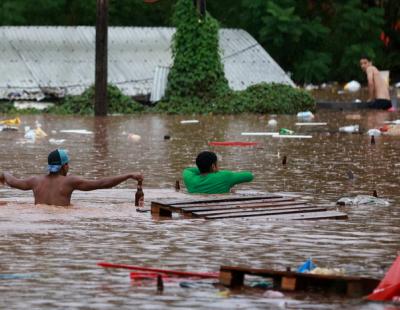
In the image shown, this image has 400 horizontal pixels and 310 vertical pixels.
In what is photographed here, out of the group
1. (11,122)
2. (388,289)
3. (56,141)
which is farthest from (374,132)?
(388,289)

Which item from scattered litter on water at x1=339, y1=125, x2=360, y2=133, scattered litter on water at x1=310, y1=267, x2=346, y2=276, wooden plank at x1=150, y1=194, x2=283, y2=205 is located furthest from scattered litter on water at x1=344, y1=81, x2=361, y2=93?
scattered litter on water at x1=310, y1=267, x2=346, y2=276

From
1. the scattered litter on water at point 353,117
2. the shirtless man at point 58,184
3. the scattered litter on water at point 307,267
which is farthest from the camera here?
the scattered litter on water at point 353,117

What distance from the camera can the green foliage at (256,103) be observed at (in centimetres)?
3431

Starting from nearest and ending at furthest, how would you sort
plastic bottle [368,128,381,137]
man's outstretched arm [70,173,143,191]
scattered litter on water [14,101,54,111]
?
man's outstretched arm [70,173,143,191]
plastic bottle [368,128,381,137]
scattered litter on water [14,101,54,111]

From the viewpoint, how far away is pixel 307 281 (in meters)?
9.62

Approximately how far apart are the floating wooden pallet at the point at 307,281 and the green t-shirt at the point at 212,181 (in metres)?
5.75

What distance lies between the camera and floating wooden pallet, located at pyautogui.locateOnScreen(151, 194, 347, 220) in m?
13.8

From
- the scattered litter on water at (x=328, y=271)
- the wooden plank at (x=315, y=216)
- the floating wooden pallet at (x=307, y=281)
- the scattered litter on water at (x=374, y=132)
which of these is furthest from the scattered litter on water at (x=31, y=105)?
the floating wooden pallet at (x=307, y=281)

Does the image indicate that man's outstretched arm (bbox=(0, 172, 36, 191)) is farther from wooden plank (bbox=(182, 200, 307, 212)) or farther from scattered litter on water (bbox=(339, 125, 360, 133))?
scattered litter on water (bbox=(339, 125, 360, 133))

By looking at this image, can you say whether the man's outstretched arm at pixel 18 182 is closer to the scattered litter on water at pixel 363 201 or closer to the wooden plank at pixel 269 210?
the wooden plank at pixel 269 210

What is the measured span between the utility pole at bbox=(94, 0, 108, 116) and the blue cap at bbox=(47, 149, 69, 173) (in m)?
19.4

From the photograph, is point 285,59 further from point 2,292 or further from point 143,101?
point 2,292

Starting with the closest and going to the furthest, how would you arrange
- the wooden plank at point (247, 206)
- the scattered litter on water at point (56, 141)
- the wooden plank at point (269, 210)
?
the wooden plank at point (269, 210) → the wooden plank at point (247, 206) → the scattered litter on water at point (56, 141)

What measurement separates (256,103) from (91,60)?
22.0 feet
